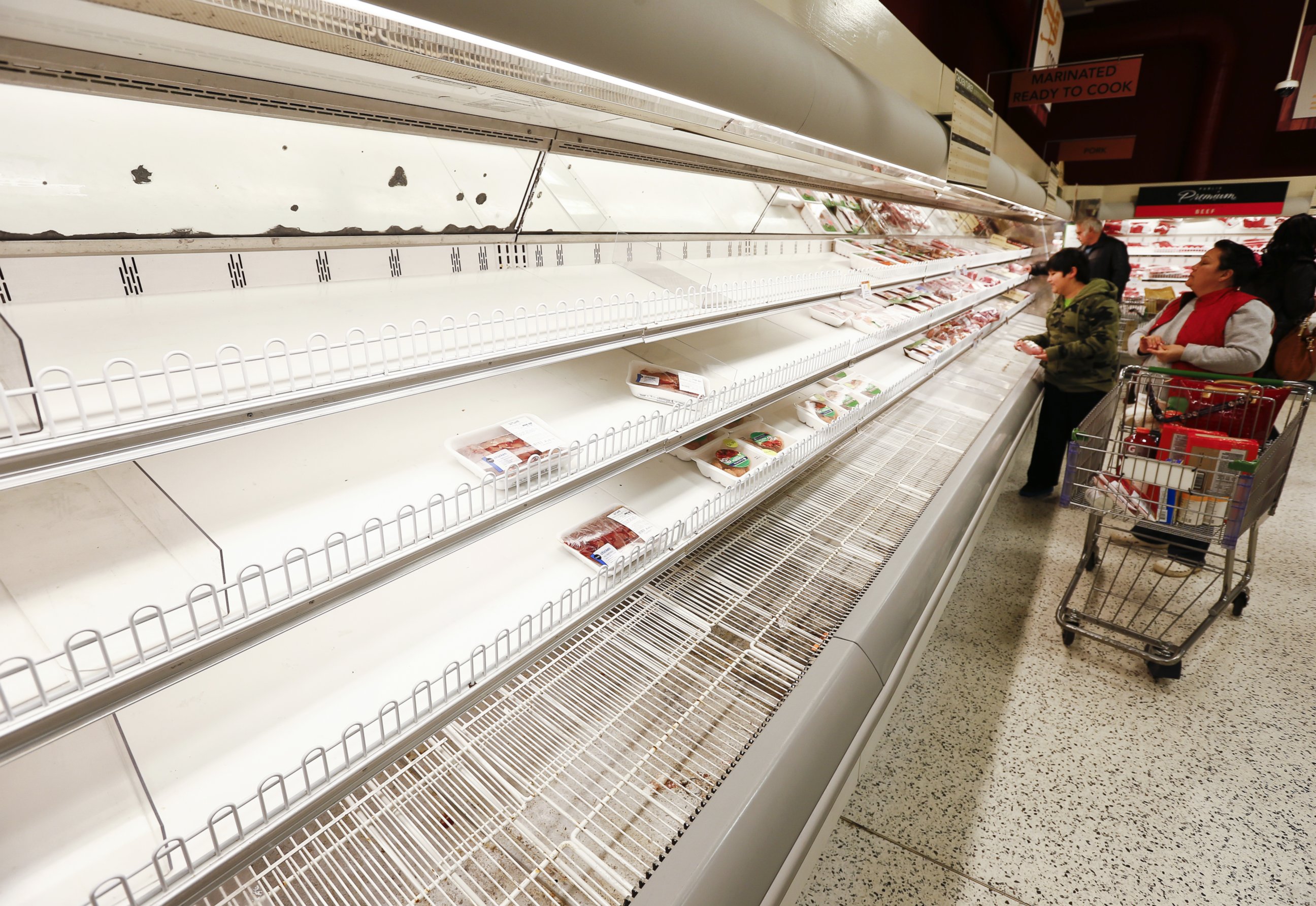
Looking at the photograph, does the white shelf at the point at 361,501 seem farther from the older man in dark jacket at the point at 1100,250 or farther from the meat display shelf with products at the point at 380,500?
the older man in dark jacket at the point at 1100,250

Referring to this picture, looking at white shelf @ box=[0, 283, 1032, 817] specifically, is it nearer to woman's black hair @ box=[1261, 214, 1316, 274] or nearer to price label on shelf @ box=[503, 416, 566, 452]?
price label on shelf @ box=[503, 416, 566, 452]

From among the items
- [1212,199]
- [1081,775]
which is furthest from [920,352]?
[1212,199]

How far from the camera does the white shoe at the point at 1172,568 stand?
3.33 meters

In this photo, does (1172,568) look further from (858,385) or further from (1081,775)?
(858,385)

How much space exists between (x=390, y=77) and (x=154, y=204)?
1.99 feet

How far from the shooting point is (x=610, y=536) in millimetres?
1823

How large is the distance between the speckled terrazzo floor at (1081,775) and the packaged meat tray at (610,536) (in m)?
1.23

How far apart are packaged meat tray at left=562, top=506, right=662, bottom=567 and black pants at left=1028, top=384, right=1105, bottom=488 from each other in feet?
12.5

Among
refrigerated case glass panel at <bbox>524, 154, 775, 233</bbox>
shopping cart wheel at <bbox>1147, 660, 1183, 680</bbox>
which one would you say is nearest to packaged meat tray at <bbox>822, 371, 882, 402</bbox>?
refrigerated case glass panel at <bbox>524, 154, 775, 233</bbox>

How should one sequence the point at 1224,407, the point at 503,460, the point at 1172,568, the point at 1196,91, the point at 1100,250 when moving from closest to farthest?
the point at 503,460
the point at 1224,407
the point at 1172,568
the point at 1100,250
the point at 1196,91

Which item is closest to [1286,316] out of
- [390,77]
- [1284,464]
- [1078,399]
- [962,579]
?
[1078,399]

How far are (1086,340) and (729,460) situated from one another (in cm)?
315

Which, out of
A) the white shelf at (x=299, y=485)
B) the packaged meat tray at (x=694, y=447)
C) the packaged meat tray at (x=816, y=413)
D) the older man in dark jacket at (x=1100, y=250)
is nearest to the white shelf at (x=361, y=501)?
the white shelf at (x=299, y=485)

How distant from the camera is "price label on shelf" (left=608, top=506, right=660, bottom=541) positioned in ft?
6.09
